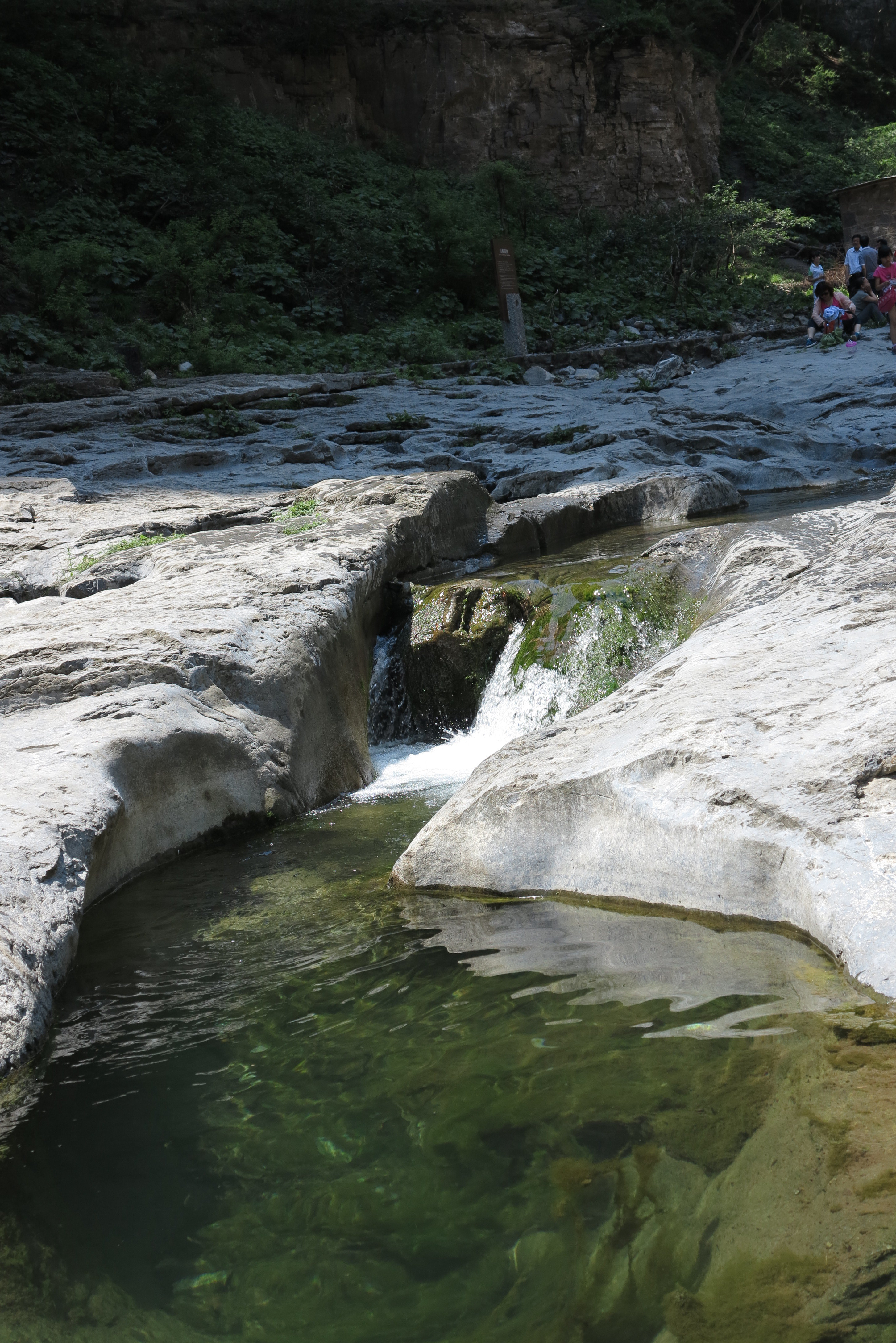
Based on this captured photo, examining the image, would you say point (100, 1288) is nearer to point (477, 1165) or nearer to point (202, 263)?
point (477, 1165)

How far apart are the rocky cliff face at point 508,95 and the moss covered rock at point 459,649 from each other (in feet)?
64.4

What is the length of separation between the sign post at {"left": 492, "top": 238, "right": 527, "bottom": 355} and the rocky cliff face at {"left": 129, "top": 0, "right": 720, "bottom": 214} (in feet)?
28.9

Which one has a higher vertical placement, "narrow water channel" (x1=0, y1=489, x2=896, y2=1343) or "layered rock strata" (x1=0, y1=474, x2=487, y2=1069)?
"layered rock strata" (x1=0, y1=474, x2=487, y2=1069)

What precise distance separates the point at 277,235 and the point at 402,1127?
18874 mm

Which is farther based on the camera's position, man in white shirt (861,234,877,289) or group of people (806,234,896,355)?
man in white shirt (861,234,877,289)

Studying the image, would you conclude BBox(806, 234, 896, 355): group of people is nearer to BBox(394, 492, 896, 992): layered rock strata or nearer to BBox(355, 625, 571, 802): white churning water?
BBox(355, 625, 571, 802): white churning water

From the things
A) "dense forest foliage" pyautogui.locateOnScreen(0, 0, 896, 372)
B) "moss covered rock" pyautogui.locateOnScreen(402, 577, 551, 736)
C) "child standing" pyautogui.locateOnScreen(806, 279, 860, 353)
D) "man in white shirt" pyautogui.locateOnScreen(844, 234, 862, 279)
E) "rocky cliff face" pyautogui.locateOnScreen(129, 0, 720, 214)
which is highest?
"rocky cliff face" pyautogui.locateOnScreen(129, 0, 720, 214)

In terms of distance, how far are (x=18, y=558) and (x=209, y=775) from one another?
11.1ft

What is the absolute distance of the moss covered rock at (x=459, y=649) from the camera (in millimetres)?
6531

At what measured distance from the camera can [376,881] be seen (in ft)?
13.0

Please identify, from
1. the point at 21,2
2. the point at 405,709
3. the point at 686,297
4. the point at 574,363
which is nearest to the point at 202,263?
the point at 574,363

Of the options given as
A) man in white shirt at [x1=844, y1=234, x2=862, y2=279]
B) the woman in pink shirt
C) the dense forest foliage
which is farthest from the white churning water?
man in white shirt at [x1=844, y1=234, x2=862, y2=279]

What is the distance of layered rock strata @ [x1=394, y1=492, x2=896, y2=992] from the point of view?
274cm

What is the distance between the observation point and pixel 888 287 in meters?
14.0
